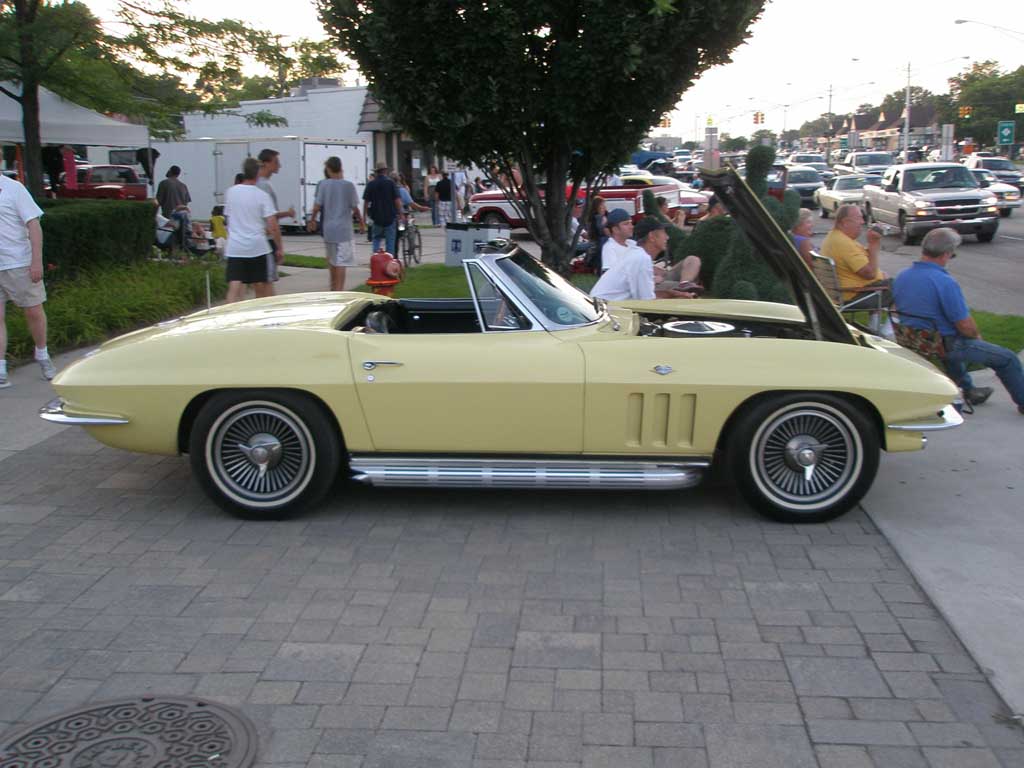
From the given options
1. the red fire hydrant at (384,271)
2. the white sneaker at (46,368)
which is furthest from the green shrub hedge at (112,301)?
the red fire hydrant at (384,271)

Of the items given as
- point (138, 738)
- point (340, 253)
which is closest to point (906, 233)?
point (340, 253)

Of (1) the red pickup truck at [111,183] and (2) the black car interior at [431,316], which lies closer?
(2) the black car interior at [431,316]

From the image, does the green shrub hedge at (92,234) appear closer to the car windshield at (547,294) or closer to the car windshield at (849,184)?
the car windshield at (547,294)

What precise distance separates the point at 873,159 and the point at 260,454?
43.6 meters

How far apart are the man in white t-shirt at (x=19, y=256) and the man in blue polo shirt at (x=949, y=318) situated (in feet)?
22.1

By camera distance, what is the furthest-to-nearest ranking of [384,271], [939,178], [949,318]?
[939,178], [384,271], [949,318]

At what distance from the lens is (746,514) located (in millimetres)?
5523

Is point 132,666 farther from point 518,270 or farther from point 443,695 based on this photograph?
point 518,270

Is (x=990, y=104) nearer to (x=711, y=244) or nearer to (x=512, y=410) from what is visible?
(x=711, y=244)

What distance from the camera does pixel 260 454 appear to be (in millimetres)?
5328

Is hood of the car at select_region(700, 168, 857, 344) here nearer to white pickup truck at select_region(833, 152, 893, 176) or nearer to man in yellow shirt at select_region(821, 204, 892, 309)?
man in yellow shirt at select_region(821, 204, 892, 309)

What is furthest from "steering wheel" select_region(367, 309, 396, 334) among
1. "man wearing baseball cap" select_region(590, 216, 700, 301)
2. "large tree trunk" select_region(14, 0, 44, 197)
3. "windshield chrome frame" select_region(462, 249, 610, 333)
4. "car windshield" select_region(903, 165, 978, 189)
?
"car windshield" select_region(903, 165, 978, 189)

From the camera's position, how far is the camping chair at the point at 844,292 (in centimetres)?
914

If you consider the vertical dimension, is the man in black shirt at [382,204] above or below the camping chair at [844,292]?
above
